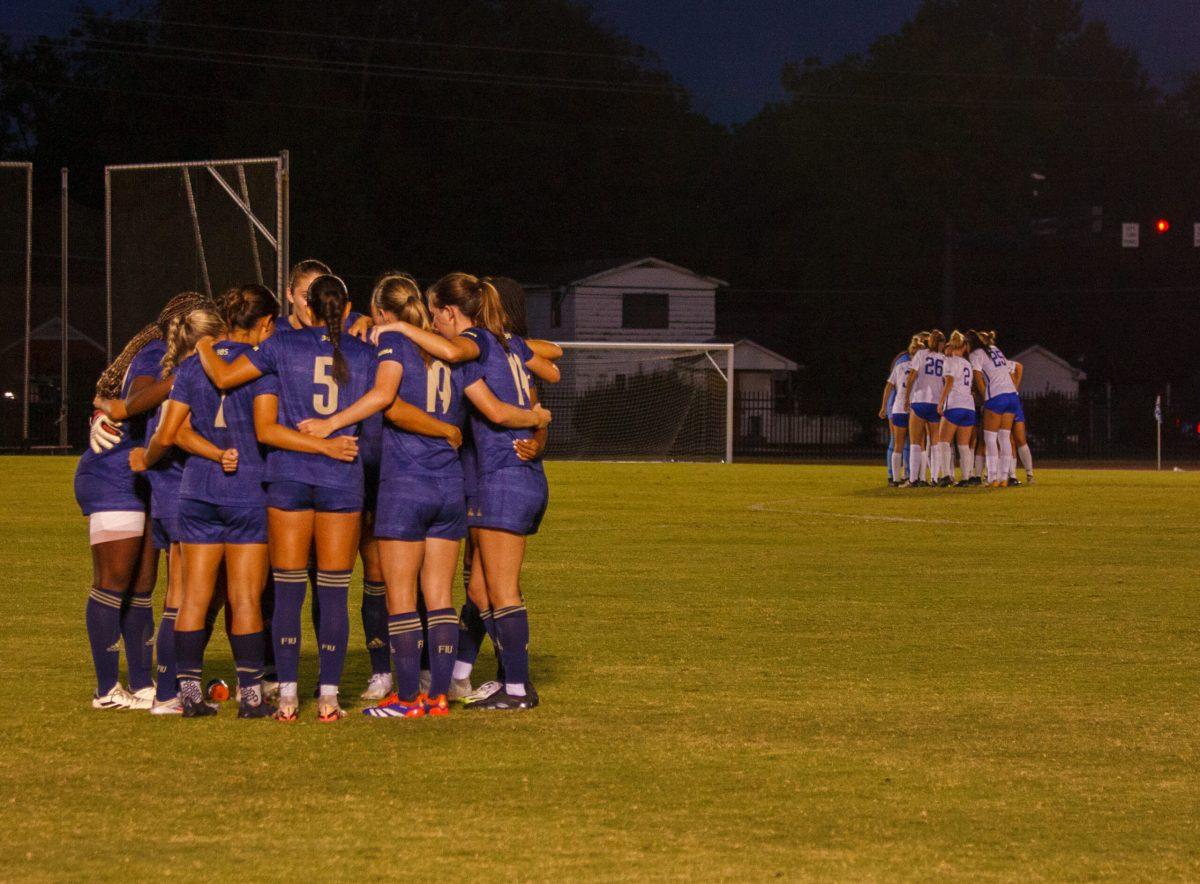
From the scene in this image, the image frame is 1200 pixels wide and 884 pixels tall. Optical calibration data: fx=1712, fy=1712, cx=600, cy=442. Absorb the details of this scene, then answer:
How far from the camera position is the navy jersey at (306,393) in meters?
6.97

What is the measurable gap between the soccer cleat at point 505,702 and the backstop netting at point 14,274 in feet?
95.5

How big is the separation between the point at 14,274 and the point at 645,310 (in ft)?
104

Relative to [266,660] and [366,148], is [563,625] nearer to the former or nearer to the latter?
[266,660]

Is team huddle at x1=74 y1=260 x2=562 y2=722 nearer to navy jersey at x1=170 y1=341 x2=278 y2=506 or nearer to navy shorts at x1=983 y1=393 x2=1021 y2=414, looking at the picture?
navy jersey at x1=170 y1=341 x2=278 y2=506

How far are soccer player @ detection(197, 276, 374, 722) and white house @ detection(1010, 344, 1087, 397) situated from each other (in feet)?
211

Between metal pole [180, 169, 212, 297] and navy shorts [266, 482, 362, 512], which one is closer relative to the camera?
navy shorts [266, 482, 362, 512]

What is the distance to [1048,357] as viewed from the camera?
69125 mm

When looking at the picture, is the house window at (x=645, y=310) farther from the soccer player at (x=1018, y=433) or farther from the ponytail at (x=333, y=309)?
the ponytail at (x=333, y=309)

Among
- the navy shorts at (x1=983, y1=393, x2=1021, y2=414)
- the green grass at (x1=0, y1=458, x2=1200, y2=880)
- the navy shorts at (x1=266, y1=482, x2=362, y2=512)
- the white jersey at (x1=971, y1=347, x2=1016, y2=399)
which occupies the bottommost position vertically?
the green grass at (x1=0, y1=458, x2=1200, y2=880)

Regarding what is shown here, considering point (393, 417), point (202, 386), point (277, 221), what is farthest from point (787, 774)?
point (277, 221)

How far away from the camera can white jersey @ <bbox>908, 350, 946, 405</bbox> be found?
24.7 meters

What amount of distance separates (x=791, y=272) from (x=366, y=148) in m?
21.7

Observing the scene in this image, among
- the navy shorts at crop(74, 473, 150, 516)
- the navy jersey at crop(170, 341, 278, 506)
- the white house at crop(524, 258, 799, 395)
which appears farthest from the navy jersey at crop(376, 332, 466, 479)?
the white house at crop(524, 258, 799, 395)

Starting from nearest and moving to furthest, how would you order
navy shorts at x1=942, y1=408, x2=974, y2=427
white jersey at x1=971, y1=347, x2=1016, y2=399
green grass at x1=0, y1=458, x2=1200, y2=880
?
green grass at x1=0, y1=458, x2=1200, y2=880, navy shorts at x1=942, y1=408, x2=974, y2=427, white jersey at x1=971, y1=347, x2=1016, y2=399
